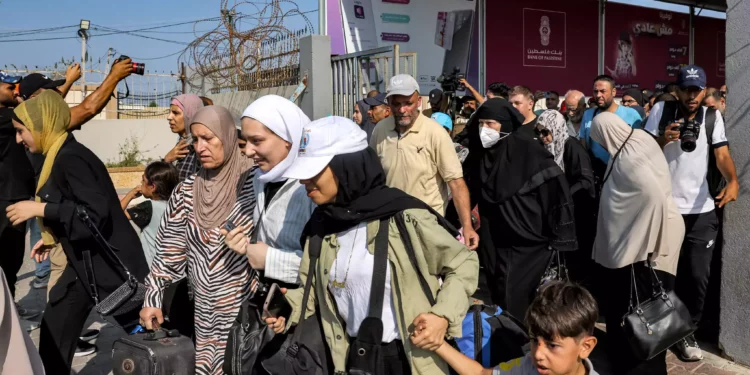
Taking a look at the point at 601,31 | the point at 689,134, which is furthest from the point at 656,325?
the point at 601,31

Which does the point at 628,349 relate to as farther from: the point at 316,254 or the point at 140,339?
the point at 140,339

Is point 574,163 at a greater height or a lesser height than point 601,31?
lesser

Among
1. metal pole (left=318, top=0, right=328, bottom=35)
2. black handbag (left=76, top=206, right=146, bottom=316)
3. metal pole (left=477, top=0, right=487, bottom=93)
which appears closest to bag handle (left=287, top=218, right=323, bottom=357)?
black handbag (left=76, top=206, right=146, bottom=316)

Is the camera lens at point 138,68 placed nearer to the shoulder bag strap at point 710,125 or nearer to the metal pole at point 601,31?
the shoulder bag strap at point 710,125

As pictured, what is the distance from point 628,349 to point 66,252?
140 inches

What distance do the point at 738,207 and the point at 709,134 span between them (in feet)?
1.76

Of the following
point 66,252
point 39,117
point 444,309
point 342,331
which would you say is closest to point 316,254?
point 342,331

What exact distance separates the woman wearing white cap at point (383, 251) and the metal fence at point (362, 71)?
669cm

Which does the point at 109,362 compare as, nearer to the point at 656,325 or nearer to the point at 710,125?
the point at 656,325

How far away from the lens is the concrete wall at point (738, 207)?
4465 millimetres

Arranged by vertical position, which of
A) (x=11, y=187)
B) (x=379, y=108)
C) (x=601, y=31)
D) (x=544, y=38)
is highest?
(x=601, y=31)

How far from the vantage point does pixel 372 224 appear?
102 inches

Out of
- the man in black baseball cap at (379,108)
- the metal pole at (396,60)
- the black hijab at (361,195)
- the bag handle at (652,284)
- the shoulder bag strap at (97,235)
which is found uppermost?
the metal pole at (396,60)

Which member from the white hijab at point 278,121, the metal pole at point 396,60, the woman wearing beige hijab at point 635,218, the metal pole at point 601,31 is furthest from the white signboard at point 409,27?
the white hijab at point 278,121
